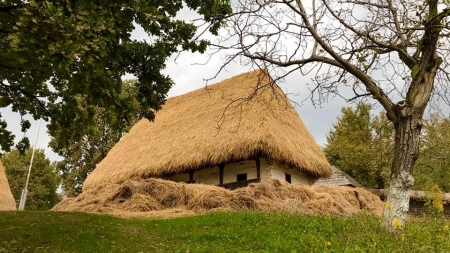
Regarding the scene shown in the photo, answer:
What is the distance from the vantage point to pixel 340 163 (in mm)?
32562

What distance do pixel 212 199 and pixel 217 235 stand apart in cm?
517

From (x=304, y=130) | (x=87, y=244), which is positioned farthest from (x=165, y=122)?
(x=87, y=244)

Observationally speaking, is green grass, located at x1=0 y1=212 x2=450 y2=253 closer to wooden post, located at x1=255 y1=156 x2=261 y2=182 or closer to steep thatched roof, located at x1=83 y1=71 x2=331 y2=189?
steep thatched roof, located at x1=83 y1=71 x2=331 y2=189

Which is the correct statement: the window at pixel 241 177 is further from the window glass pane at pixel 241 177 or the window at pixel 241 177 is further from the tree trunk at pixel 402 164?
the tree trunk at pixel 402 164

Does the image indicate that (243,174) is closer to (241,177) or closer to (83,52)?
(241,177)

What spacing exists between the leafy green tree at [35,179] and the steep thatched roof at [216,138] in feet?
45.5

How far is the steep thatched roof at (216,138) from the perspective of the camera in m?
17.1

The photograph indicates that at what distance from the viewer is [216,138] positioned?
18297 millimetres

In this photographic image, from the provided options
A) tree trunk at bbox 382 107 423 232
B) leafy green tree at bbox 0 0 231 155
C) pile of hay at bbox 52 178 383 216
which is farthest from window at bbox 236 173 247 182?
tree trunk at bbox 382 107 423 232

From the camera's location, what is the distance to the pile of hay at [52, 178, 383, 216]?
42.9ft

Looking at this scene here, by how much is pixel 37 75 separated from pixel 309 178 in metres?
15.7

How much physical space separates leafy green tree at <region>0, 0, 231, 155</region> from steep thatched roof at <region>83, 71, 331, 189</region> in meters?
5.14

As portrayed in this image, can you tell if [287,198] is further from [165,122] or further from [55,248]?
[165,122]

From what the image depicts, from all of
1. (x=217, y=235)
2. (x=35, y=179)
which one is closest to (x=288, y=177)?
(x=217, y=235)
